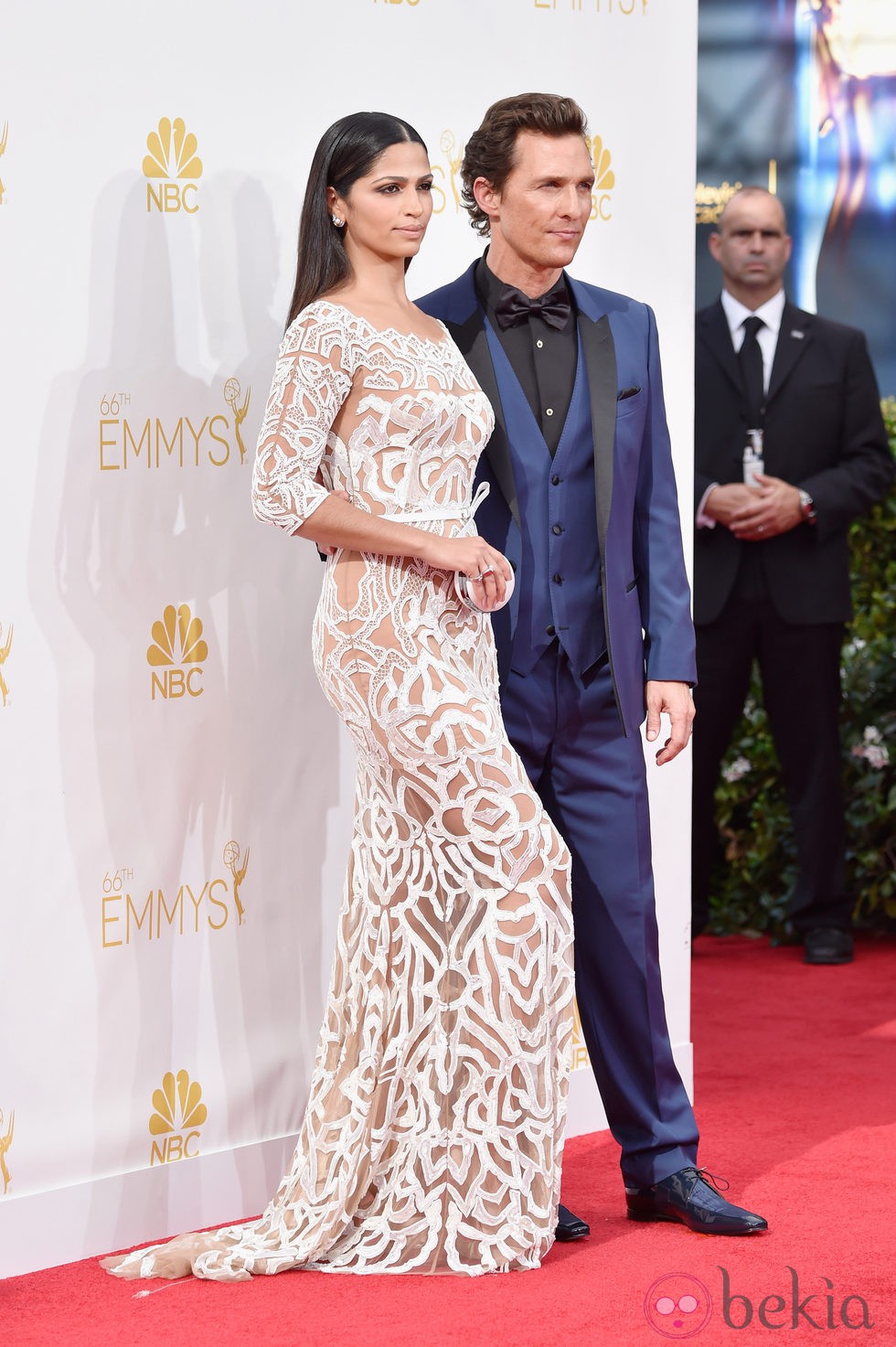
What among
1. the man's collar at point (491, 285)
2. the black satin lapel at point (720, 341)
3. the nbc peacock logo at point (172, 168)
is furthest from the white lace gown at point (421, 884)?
the black satin lapel at point (720, 341)

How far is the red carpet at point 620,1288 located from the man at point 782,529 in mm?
1833

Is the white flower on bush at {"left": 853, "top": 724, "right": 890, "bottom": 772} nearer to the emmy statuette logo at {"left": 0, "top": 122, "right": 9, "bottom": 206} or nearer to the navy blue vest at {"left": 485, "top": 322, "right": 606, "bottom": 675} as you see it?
the navy blue vest at {"left": 485, "top": 322, "right": 606, "bottom": 675}

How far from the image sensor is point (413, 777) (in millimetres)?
3170

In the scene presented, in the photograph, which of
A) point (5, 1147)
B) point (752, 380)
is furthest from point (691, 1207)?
point (752, 380)

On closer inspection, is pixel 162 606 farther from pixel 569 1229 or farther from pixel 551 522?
Answer: pixel 569 1229

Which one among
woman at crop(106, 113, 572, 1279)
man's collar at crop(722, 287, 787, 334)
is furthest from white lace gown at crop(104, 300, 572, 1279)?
man's collar at crop(722, 287, 787, 334)

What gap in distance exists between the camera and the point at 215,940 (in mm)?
3615

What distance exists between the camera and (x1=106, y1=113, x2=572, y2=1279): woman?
312cm

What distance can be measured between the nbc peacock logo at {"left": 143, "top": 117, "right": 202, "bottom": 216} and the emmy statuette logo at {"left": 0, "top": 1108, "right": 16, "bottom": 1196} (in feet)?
5.37

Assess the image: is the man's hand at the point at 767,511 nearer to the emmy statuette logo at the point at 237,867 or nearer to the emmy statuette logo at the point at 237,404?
the emmy statuette logo at the point at 237,404

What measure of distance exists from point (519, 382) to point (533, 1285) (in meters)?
1.55

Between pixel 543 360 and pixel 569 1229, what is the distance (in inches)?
61.3

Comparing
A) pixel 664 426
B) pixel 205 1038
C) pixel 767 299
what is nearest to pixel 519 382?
pixel 664 426

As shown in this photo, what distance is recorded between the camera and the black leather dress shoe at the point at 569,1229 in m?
3.38
